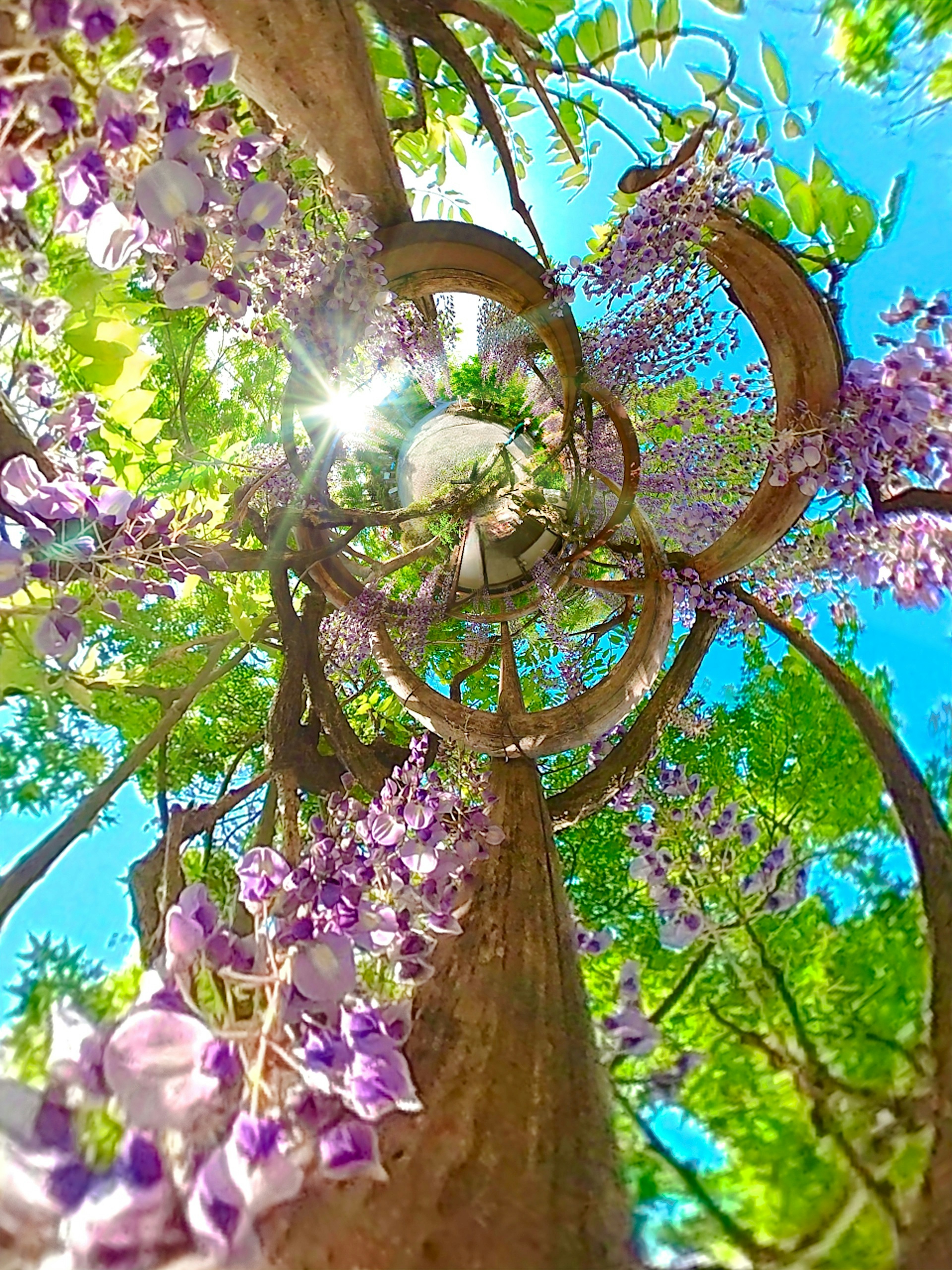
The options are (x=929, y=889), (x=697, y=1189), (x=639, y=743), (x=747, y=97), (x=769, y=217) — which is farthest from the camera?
(x=639, y=743)

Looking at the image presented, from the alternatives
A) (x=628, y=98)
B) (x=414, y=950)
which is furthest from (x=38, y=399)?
(x=628, y=98)

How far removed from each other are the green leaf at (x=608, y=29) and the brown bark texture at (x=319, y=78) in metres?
0.32

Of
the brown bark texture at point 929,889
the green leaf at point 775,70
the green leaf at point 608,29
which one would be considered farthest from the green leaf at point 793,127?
the brown bark texture at point 929,889

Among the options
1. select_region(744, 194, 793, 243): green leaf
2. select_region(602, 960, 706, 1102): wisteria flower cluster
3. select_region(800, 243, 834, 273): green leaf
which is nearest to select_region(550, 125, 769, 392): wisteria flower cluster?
select_region(744, 194, 793, 243): green leaf

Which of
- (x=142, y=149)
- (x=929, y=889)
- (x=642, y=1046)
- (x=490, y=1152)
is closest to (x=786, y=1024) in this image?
(x=642, y=1046)

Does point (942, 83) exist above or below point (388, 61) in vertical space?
above

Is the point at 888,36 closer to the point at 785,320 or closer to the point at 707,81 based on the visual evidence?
the point at 707,81

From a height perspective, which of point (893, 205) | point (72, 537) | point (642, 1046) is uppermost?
point (893, 205)

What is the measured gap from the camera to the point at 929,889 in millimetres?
811

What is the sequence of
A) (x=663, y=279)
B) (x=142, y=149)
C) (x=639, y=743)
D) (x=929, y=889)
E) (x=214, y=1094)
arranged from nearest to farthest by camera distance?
(x=214, y=1094)
(x=142, y=149)
(x=929, y=889)
(x=663, y=279)
(x=639, y=743)

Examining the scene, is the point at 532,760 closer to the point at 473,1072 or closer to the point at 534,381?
the point at 534,381

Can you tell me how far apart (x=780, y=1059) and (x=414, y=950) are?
323mm

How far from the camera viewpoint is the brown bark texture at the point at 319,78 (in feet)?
2.19

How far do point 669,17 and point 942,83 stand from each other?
0.35 m
